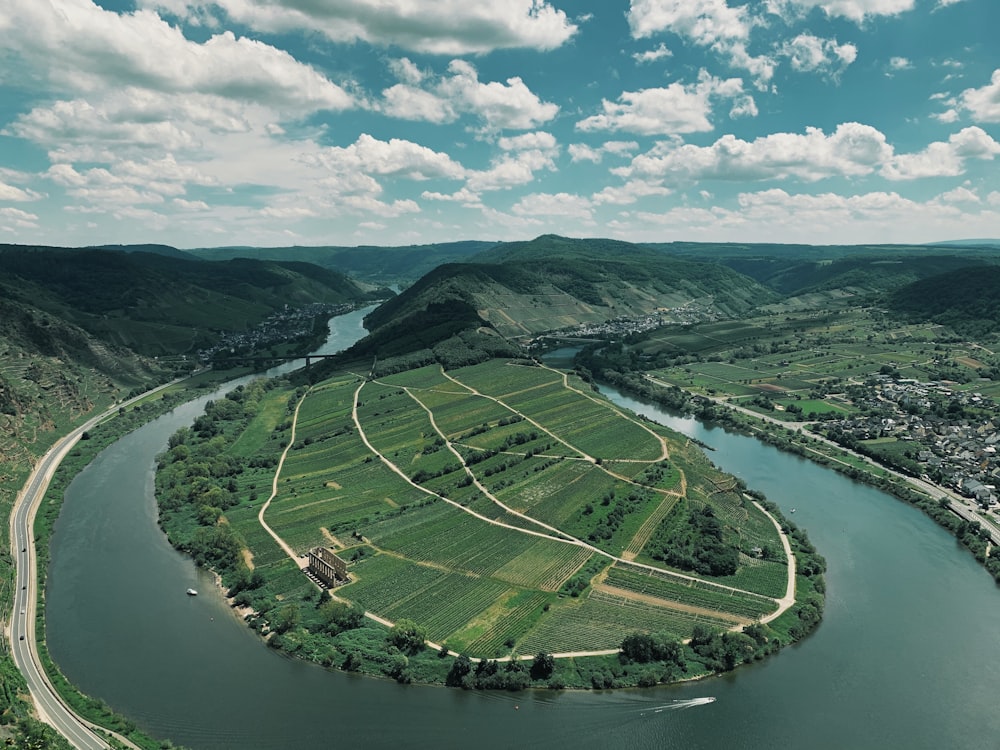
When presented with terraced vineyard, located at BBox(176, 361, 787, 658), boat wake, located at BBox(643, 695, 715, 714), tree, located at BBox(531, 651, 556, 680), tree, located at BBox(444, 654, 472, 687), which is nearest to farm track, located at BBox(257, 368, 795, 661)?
terraced vineyard, located at BBox(176, 361, 787, 658)

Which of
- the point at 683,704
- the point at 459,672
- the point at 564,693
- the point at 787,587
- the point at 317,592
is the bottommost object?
the point at 683,704

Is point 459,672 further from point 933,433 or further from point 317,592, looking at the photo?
point 933,433

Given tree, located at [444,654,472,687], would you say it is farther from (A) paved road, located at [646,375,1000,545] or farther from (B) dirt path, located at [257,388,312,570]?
(A) paved road, located at [646,375,1000,545]

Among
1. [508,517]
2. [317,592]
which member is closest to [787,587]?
[508,517]

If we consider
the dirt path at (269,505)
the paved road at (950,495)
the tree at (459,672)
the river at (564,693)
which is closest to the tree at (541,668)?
the river at (564,693)

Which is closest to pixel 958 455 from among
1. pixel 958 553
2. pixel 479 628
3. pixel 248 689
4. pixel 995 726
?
pixel 958 553

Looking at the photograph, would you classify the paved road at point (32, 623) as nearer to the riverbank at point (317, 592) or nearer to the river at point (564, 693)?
the river at point (564, 693)

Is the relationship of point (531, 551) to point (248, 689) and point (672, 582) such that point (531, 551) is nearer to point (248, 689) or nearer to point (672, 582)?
point (672, 582)
